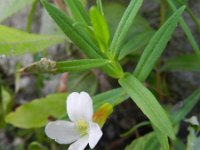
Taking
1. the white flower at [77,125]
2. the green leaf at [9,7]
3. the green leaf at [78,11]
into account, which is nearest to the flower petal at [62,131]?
the white flower at [77,125]

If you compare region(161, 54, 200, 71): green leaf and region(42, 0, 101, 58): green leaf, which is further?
region(161, 54, 200, 71): green leaf

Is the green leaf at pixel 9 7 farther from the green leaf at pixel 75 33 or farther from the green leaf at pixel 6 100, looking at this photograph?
the green leaf at pixel 6 100

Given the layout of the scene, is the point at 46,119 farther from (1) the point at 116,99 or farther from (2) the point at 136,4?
(2) the point at 136,4

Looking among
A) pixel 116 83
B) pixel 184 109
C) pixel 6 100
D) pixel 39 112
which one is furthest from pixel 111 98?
pixel 6 100

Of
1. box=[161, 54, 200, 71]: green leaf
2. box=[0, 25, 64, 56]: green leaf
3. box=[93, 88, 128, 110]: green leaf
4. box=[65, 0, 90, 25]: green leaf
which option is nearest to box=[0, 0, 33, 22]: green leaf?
box=[0, 25, 64, 56]: green leaf

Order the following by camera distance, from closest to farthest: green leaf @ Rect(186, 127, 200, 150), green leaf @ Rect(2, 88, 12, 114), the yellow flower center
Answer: the yellow flower center → green leaf @ Rect(186, 127, 200, 150) → green leaf @ Rect(2, 88, 12, 114)

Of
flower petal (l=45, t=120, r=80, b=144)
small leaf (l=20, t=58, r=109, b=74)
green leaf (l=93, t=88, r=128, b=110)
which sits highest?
small leaf (l=20, t=58, r=109, b=74)

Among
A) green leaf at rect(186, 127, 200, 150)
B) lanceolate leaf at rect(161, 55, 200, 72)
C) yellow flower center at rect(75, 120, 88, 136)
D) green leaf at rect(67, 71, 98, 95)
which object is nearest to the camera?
yellow flower center at rect(75, 120, 88, 136)

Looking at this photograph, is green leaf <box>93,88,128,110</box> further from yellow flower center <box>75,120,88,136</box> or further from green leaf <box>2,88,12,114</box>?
green leaf <box>2,88,12,114</box>
